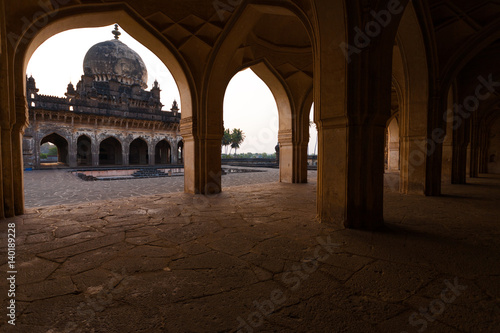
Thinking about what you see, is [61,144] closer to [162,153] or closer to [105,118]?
[105,118]

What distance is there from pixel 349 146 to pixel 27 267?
3830 mm

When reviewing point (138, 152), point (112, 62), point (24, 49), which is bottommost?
point (138, 152)

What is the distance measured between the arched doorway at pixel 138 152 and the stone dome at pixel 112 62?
7.45m

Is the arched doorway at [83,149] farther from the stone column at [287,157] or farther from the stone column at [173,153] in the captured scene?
the stone column at [287,157]

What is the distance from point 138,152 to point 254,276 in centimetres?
3132

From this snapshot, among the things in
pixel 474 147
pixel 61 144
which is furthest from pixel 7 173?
pixel 61 144

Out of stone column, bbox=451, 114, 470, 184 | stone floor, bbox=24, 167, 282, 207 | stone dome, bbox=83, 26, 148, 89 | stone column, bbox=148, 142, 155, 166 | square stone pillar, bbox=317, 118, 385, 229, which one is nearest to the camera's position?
square stone pillar, bbox=317, 118, 385, 229

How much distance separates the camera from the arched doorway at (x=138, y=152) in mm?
29603

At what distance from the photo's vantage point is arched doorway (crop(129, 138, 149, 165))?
29603 mm

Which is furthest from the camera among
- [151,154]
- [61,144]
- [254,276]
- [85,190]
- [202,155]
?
[151,154]

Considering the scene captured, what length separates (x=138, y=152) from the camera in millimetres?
30250

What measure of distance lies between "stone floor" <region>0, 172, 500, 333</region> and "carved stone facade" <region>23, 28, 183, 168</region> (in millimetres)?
22676

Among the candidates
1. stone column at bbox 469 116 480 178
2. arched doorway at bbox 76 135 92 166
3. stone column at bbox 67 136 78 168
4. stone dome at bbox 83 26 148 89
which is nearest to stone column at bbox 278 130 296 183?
stone column at bbox 469 116 480 178

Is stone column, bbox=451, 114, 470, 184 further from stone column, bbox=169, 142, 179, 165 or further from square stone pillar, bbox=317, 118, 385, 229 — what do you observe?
stone column, bbox=169, 142, 179, 165
